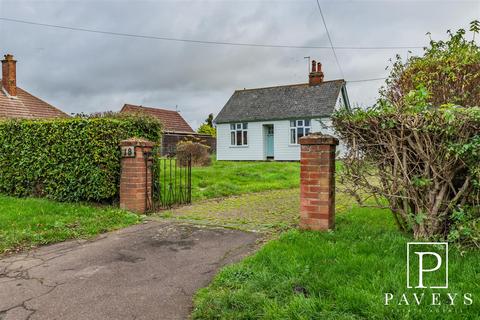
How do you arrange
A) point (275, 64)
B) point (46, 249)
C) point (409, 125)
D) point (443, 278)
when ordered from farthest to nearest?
point (275, 64) → point (46, 249) → point (409, 125) → point (443, 278)

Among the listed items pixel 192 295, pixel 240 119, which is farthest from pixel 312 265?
pixel 240 119

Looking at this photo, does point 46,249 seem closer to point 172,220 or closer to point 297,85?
point 172,220

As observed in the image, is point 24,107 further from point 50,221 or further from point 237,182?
point 50,221

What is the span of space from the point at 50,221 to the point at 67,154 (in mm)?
1750

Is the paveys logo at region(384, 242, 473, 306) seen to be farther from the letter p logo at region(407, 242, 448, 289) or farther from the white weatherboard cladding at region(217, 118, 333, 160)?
the white weatherboard cladding at region(217, 118, 333, 160)

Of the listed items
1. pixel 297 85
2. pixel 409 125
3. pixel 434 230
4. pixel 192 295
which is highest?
pixel 297 85

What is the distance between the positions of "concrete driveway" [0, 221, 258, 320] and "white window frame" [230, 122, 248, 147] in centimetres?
1859

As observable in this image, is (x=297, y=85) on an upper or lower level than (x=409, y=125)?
upper

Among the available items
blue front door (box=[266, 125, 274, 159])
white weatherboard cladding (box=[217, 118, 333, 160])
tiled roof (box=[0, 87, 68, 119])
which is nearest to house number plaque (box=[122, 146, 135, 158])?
tiled roof (box=[0, 87, 68, 119])

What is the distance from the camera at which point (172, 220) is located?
19.2 feet

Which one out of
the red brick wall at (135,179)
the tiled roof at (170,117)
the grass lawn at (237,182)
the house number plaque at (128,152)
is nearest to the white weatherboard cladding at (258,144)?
the tiled roof at (170,117)

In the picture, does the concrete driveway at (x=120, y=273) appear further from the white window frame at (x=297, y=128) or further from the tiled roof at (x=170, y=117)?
the tiled roof at (x=170, y=117)

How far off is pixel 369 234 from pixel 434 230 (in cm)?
71

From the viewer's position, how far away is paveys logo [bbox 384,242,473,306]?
2430 mm
